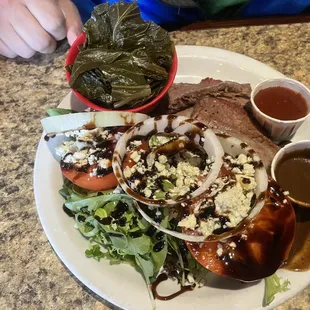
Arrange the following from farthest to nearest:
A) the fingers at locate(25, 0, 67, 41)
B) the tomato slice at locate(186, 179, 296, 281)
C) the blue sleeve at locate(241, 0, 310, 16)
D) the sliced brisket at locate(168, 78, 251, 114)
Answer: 1. the blue sleeve at locate(241, 0, 310, 16)
2. the fingers at locate(25, 0, 67, 41)
3. the sliced brisket at locate(168, 78, 251, 114)
4. the tomato slice at locate(186, 179, 296, 281)

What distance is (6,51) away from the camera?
6.55ft

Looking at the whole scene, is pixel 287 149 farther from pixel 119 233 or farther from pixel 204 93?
pixel 119 233

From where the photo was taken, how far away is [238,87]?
175 centimetres

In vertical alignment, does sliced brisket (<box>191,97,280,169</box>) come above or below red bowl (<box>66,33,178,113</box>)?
below

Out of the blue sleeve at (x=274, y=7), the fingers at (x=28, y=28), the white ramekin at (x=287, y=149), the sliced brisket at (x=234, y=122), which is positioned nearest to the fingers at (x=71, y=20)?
the fingers at (x=28, y=28)

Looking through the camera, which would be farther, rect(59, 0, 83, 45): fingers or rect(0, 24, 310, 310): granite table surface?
rect(59, 0, 83, 45): fingers

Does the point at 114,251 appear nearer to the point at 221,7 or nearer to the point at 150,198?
the point at 150,198

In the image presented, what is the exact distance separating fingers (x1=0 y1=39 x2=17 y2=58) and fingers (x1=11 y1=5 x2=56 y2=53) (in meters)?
0.10

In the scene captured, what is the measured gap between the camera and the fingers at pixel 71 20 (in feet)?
6.41

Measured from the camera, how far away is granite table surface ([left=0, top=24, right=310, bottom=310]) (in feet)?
4.72

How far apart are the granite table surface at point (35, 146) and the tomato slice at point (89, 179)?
26 centimetres

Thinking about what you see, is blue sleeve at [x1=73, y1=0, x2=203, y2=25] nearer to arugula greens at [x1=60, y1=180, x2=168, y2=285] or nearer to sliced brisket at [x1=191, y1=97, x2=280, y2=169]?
sliced brisket at [x1=191, y1=97, x2=280, y2=169]

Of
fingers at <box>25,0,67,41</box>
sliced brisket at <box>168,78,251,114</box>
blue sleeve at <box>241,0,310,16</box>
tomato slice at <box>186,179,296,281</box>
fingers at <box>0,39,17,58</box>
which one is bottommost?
tomato slice at <box>186,179,296,281</box>

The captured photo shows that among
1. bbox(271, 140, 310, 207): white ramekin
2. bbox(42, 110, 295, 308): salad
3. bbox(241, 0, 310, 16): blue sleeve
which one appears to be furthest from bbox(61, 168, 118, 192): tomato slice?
bbox(241, 0, 310, 16): blue sleeve
